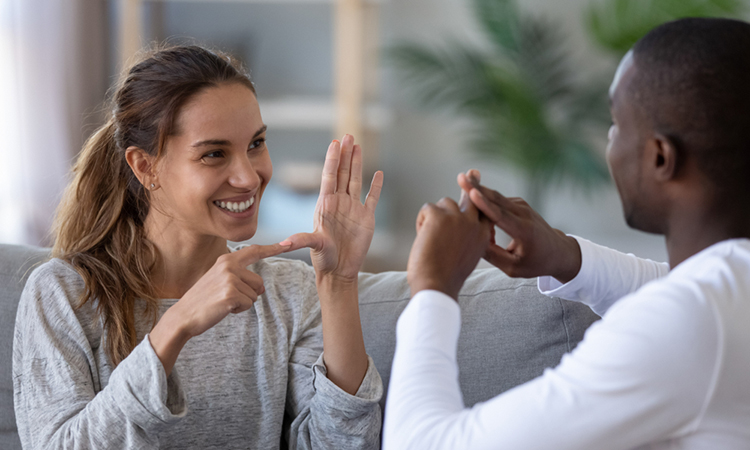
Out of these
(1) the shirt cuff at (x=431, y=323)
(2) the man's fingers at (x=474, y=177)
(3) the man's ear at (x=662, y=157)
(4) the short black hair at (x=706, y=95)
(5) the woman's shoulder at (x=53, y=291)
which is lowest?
(5) the woman's shoulder at (x=53, y=291)

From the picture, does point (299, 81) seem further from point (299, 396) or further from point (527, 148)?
point (299, 396)

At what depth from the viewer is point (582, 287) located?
1082 mm

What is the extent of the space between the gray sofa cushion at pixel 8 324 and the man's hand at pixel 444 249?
39.6 inches

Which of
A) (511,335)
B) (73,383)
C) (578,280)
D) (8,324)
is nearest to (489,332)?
(511,335)

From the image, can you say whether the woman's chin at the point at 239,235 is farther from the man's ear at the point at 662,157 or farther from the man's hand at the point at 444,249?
the man's ear at the point at 662,157

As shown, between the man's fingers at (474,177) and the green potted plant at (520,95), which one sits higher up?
the man's fingers at (474,177)

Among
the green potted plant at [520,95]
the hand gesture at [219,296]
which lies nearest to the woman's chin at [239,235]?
the hand gesture at [219,296]

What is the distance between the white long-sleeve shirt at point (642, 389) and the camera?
2.03 feet

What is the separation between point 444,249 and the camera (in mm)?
785

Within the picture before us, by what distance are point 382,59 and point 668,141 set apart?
9.45 feet

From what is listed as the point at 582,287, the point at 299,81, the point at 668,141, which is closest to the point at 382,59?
the point at 299,81

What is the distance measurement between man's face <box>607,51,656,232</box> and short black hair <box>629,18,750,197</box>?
17 mm

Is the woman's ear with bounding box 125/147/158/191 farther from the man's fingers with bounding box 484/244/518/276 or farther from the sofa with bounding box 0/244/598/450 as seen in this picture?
the man's fingers with bounding box 484/244/518/276

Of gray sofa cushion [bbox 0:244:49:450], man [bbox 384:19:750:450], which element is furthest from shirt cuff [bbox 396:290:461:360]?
gray sofa cushion [bbox 0:244:49:450]
